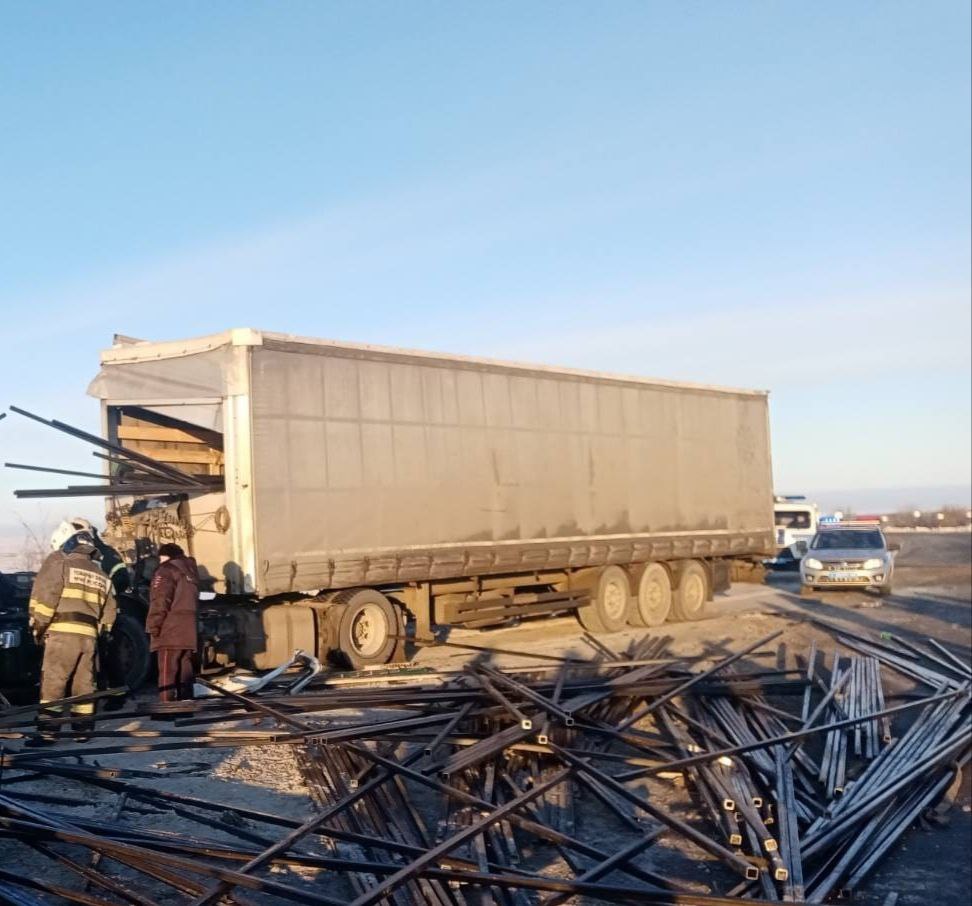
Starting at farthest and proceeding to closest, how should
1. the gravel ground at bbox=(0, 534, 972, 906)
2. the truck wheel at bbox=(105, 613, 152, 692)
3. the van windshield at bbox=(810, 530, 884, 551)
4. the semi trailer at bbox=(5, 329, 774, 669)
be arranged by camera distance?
the van windshield at bbox=(810, 530, 884, 551) → the semi trailer at bbox=(5, 329, 774, 669) → the truck wheel at bbox=(105, 613, 152, 692) → the gravel ground at bbox=(0, 534, 972, 906)

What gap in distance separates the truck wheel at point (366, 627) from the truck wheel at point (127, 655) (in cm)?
254

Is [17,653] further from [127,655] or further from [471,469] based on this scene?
[471,469]

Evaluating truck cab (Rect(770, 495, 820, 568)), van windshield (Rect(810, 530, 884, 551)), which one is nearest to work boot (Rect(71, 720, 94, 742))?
van windshield (Rect(810, 530, 884, 551))

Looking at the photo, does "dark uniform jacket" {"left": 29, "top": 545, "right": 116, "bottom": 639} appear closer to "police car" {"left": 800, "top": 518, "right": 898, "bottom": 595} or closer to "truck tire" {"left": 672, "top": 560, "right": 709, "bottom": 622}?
"truck tire" {"left": 672, "top": 560, "right": 709, "bottom": 622}

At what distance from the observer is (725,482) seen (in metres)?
21.5

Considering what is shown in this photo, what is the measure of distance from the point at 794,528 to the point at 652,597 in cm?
1521

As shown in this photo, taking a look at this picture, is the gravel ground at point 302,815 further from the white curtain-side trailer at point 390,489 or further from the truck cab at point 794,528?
the truck cab at point 794,528

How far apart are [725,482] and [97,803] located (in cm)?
1582

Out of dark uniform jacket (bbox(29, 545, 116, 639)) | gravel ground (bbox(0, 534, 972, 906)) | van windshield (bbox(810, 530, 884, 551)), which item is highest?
dark uniform jacket (bbox(29, 545, 116, 639))

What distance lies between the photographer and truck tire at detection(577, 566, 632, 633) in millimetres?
18797

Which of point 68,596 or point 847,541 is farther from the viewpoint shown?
point 847,541

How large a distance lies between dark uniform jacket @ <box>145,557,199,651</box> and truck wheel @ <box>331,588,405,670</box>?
10.8ft

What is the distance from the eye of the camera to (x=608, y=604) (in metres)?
19.0

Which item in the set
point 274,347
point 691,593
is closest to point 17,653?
point 274,347
